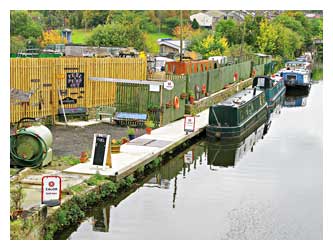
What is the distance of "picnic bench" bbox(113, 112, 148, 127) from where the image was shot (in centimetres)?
2553

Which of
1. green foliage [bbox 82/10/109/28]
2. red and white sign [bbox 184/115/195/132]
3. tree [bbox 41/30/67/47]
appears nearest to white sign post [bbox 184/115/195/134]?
red and white sign [bbox 184/115/195/132]

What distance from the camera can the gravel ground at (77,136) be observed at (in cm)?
2022

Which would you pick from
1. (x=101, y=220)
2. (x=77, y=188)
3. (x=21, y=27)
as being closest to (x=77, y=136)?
(x=77, y=188)

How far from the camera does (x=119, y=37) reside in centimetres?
6312

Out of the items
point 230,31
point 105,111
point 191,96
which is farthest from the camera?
point 230,31

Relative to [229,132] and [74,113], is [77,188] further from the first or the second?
[229,132]

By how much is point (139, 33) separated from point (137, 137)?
43.8m

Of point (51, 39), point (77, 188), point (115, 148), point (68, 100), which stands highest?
point (51, 39)

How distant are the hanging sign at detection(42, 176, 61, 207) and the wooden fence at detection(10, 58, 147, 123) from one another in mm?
10601

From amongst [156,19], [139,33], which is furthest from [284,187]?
[156,19]

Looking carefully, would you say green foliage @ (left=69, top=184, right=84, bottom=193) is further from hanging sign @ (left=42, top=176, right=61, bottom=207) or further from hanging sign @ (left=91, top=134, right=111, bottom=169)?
hanging sign @ (left=91, top=134, right=111, bottom=169)

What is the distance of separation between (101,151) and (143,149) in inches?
145

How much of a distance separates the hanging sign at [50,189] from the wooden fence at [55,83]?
10.6 metres

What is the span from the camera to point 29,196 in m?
14.2
